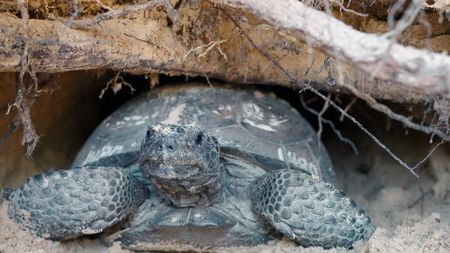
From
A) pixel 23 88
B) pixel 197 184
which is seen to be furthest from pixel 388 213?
pixel 23 88

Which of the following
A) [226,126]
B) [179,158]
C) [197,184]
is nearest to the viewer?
[179,158]

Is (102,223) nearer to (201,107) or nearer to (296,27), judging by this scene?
(201,107)

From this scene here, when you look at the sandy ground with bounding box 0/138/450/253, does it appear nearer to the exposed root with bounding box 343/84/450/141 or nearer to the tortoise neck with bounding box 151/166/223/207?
the tortoise neck with bounding box 151/166/223/207

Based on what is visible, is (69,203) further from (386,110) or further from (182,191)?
(386,110)

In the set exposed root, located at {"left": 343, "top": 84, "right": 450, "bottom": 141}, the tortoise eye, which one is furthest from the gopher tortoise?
exposed root, located at {"left": 343, "top": 84, "right": 450, "bottom": 141}

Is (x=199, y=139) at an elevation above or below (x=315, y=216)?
above

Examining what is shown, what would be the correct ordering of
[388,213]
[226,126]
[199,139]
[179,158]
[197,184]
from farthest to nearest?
1. [388,213]
2. [226,126]
3. [197,184]
4. [199,139]
5. [179,158]

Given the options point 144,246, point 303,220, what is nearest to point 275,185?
point 303,220
